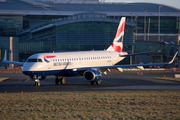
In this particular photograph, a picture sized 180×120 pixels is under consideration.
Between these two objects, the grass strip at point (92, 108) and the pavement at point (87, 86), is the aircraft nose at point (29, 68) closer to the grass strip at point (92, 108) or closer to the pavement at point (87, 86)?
the pavement at point (87, 86)

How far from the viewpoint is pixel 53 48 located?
76.5 m

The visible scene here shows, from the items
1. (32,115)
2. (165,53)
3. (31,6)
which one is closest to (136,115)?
(32,115)

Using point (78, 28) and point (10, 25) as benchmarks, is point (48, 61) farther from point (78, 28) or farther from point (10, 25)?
point (10, 25)

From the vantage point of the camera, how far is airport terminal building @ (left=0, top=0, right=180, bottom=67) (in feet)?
245

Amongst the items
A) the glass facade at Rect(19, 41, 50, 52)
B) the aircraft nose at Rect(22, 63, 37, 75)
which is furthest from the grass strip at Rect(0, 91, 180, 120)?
the glass facade at Rect(19, 41, 50, 52)

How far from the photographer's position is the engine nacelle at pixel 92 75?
119ft

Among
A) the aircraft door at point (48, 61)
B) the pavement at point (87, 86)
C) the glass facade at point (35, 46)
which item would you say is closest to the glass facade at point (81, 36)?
the glass facade at point (35, 46)

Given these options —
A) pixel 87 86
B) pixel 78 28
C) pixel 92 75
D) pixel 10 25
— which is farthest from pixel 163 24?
pixel 87 86

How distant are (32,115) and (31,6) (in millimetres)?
122317

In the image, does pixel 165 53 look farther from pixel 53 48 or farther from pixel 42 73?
pixel 42 73

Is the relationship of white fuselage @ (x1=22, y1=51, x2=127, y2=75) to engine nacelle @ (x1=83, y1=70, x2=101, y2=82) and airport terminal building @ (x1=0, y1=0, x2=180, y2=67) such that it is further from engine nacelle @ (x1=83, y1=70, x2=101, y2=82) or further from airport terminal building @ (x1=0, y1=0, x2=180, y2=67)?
airport terminal building @ (x1=0, y1=0, x2=180, y2=67)

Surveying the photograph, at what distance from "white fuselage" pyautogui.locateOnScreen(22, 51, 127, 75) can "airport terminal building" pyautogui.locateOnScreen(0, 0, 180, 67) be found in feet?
84.1

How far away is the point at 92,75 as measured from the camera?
36906mm

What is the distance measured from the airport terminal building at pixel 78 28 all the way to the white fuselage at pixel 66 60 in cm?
2565
